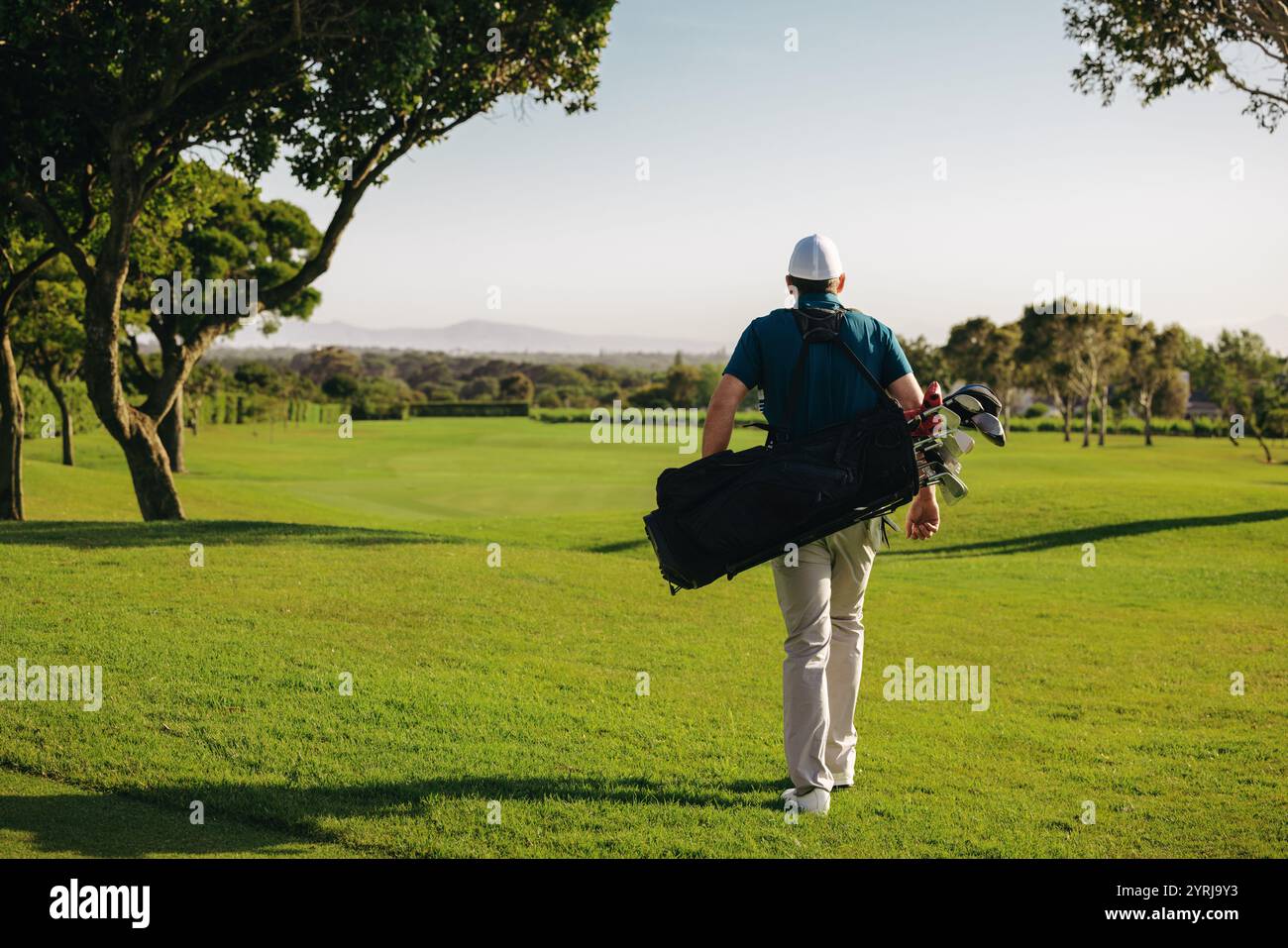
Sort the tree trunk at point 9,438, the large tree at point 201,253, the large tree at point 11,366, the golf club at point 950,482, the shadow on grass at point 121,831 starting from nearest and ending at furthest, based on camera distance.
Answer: the shadow on grass at point 121,831, the golf club at point 950,482, the large tree at point 11,366, the tree trunk at point 9,438, the large tree at point 201,253

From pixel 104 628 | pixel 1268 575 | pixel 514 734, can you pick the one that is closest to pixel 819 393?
pixel 514 734

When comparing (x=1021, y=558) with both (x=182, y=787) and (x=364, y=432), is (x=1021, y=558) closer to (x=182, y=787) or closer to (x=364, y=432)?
(x=182, y=787)

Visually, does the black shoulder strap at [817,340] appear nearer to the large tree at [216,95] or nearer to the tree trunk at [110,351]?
the large tree at [216,95]

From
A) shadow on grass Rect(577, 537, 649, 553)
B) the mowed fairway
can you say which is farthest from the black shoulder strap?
shadow on grass Rect(577, 537, 649, 553)

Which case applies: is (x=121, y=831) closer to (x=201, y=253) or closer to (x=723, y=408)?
(x=723, y=408)

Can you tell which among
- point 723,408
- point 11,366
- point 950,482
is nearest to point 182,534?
point 11,366

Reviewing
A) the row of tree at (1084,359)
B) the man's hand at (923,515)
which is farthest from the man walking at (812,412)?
the row of tree at (1084,359)

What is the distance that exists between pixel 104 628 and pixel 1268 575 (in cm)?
1811

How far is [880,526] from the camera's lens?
675 centimetres

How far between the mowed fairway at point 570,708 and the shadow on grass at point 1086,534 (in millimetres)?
4387

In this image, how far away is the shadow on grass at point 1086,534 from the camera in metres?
25.3

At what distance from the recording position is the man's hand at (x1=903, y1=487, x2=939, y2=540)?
6862 mm

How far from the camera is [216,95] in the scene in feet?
67.1

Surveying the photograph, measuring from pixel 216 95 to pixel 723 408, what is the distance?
1724 cm
